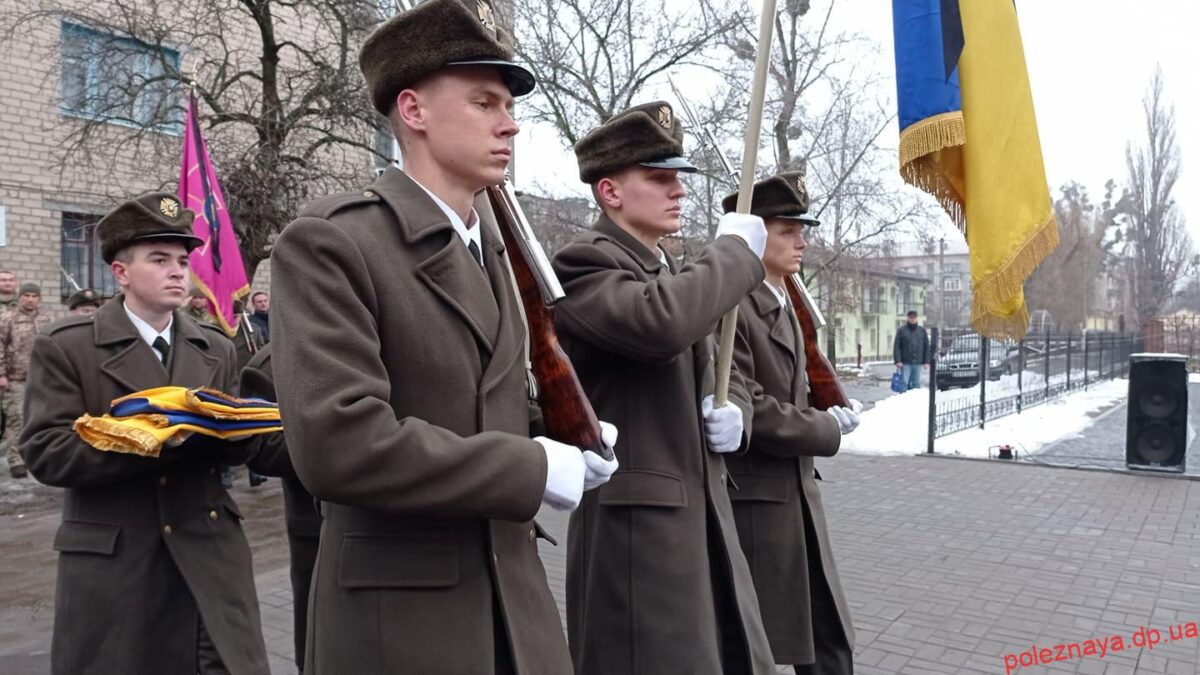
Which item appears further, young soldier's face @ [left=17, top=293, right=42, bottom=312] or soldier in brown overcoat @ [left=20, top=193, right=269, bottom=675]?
young soldier's face @ [left=17, top=293, right=42, bottom=312]

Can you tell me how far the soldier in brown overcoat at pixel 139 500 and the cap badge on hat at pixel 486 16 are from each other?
1785 millimetres

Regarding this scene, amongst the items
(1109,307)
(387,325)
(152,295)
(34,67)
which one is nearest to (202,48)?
(34,67)

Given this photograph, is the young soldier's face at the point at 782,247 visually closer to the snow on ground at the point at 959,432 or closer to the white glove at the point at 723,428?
the white glove at the point at 723,428

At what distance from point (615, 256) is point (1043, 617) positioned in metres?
3.90

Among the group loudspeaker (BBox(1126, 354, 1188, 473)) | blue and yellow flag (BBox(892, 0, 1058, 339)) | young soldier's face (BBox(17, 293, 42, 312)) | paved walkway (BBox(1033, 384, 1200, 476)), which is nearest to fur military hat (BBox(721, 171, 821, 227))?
blue and yellow flag (BBox(892, 0, 1058, 339))

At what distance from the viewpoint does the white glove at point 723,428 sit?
2.86 m

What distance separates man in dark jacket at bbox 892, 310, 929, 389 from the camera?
17.2m

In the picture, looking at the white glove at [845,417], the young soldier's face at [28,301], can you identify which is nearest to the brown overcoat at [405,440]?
the white glove at [845,417]

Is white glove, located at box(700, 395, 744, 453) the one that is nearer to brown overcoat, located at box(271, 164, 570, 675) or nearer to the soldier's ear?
the soldier's ear

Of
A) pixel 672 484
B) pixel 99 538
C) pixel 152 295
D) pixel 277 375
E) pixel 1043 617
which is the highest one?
pixel 152 295

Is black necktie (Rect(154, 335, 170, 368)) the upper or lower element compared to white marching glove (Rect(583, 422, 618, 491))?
upper

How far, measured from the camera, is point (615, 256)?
2842mm

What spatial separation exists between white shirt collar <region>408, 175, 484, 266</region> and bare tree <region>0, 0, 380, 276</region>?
8858mm

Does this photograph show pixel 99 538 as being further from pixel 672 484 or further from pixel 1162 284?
pixel 1162 284
